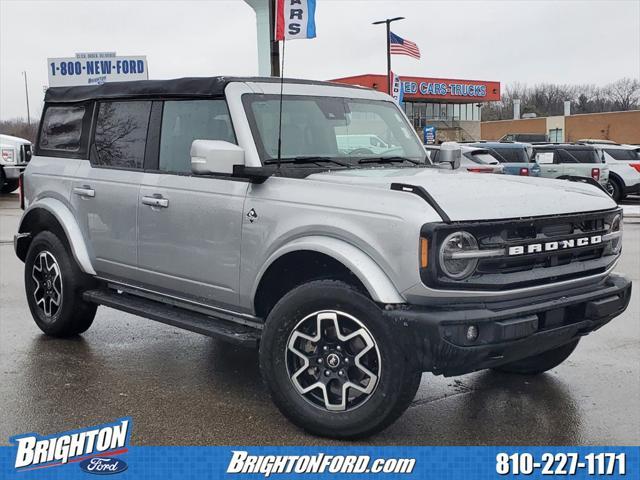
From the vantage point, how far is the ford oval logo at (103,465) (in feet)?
12.3

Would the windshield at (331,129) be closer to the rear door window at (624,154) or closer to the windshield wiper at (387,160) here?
the windshield wiper at (387,160)

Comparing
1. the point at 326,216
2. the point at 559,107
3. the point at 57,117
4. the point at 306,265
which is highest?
the point at 559,107

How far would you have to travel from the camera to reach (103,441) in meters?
4.15

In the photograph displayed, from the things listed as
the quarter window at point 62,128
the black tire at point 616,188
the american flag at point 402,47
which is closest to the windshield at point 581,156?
the black tire at point 616,188

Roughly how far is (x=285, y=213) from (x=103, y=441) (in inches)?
62.8

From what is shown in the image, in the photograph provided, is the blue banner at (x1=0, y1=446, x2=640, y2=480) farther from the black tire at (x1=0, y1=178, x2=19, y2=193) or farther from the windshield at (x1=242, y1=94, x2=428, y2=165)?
the black tire at (x1=0, y1=178, x2=19, y2=193)

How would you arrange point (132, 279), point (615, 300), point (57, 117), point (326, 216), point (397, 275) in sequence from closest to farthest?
point (397, 275)
point (326, 216)
point (615, 300)
point (132, 279)
point (57, 117)

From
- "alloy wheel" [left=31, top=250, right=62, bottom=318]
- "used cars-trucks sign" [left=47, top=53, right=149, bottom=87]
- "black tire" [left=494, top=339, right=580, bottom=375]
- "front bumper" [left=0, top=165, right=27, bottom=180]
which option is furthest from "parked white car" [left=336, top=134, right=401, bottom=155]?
"used cars-trucks sign" [left=47, top=53, right=149, bottom=87]

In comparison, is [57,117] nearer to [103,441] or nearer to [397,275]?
[103,441]

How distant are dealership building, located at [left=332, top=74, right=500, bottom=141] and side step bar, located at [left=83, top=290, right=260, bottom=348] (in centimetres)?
5719

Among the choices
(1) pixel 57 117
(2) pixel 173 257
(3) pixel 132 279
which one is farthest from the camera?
(1) pixel 57 117

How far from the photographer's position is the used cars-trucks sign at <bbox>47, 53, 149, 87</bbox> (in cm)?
2403

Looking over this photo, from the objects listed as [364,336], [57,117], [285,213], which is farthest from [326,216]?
[57,117]

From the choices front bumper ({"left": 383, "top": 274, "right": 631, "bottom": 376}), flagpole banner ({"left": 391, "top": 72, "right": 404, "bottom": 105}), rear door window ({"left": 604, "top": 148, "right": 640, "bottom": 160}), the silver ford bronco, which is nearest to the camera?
front bumper ({"left": 383, "top": 274, "right": 631, "bottom": 376})
